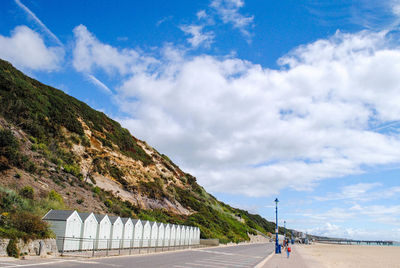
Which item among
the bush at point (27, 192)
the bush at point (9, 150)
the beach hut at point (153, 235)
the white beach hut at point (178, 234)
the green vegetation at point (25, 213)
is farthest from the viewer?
the white beach hut at point (178, 234)

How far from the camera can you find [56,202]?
32750mm

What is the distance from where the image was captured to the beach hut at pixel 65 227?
25.0 metres

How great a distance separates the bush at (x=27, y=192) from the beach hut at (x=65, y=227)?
6.88m

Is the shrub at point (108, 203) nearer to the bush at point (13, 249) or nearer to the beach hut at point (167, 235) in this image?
the beach hut at point (167, 235)

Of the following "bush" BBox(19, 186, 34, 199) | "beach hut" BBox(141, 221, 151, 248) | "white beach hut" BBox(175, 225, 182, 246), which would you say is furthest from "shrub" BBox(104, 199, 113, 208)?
"bush" BBox(19, 186, 34, 199)

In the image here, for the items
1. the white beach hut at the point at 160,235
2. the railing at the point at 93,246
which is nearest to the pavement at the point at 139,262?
the railing at the point at 93,246

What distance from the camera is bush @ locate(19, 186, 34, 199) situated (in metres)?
31.8

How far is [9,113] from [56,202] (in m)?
18.9

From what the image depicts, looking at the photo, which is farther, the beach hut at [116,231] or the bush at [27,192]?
the beach hut at [116,231]

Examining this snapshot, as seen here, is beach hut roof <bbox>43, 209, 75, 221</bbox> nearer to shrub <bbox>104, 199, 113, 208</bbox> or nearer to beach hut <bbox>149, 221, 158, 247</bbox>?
beach hut <bbox>149, 221, 158, 247</bbox>

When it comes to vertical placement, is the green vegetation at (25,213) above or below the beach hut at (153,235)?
above

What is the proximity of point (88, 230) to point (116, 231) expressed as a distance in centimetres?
477

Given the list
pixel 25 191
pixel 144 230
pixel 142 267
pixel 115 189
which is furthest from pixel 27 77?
pixel 142 267

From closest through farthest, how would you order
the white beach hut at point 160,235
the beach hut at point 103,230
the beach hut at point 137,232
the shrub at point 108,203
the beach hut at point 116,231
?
the beach hut at point 103,230 < the beach hut at point 116,231 < the beach hut at point 137,232 < the white beach hut at point 160,235 < the shrub at point 108,203
